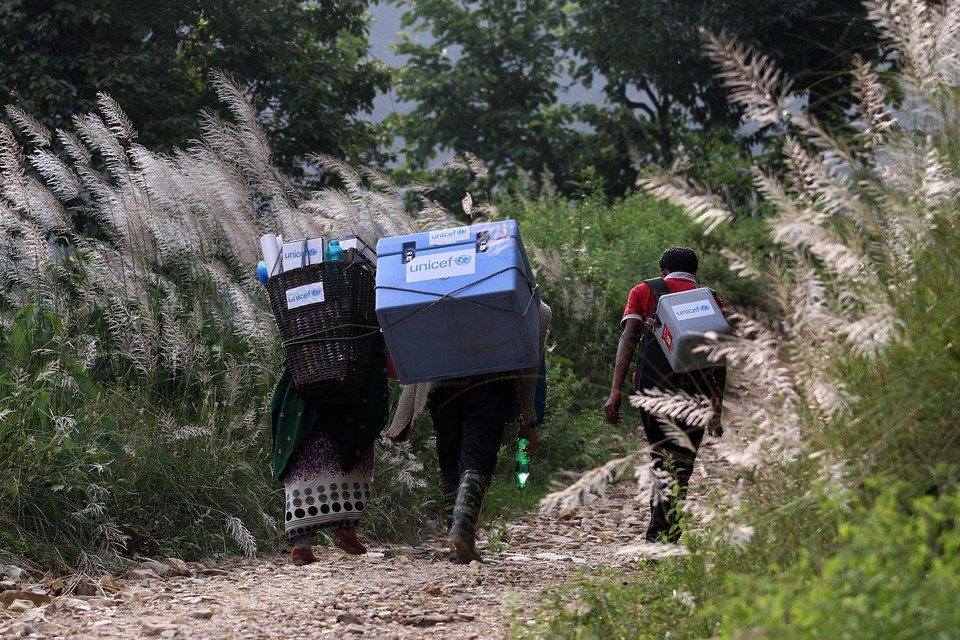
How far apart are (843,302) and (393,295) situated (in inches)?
82.7

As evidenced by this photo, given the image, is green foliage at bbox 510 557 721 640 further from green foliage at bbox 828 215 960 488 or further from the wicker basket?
the wicker basket

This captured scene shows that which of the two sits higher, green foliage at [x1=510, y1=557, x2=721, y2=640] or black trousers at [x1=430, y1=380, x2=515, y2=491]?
black trousers at [x1=430, y1=380, x2=515, y2=491]

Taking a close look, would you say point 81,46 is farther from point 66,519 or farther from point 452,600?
point 452,600

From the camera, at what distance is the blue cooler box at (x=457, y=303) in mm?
5180

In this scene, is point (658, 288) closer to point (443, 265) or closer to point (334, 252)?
point (443, 265)

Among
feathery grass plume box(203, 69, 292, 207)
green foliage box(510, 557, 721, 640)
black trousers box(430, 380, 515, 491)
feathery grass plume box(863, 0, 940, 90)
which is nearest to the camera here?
green foliage box(510, 557, 721, 640)

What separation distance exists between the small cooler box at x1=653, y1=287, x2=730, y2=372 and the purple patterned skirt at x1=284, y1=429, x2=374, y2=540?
1.56m

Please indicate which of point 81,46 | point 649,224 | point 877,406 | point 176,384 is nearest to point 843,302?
point 877,406

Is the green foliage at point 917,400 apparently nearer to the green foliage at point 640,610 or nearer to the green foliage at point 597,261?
the green foliage at point 640,610

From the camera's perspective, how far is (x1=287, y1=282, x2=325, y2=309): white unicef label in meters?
5.50

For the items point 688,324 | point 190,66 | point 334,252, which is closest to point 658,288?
point 688,324

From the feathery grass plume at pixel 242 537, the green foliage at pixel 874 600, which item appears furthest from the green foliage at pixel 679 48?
the green foliage at pixel 874 600

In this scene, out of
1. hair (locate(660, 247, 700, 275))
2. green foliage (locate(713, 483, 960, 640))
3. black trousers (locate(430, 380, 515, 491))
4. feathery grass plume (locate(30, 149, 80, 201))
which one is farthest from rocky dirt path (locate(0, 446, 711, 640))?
Result: feathery grass plume (locate(30, 149, 80, 201))

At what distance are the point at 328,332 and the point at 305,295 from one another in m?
0.22
